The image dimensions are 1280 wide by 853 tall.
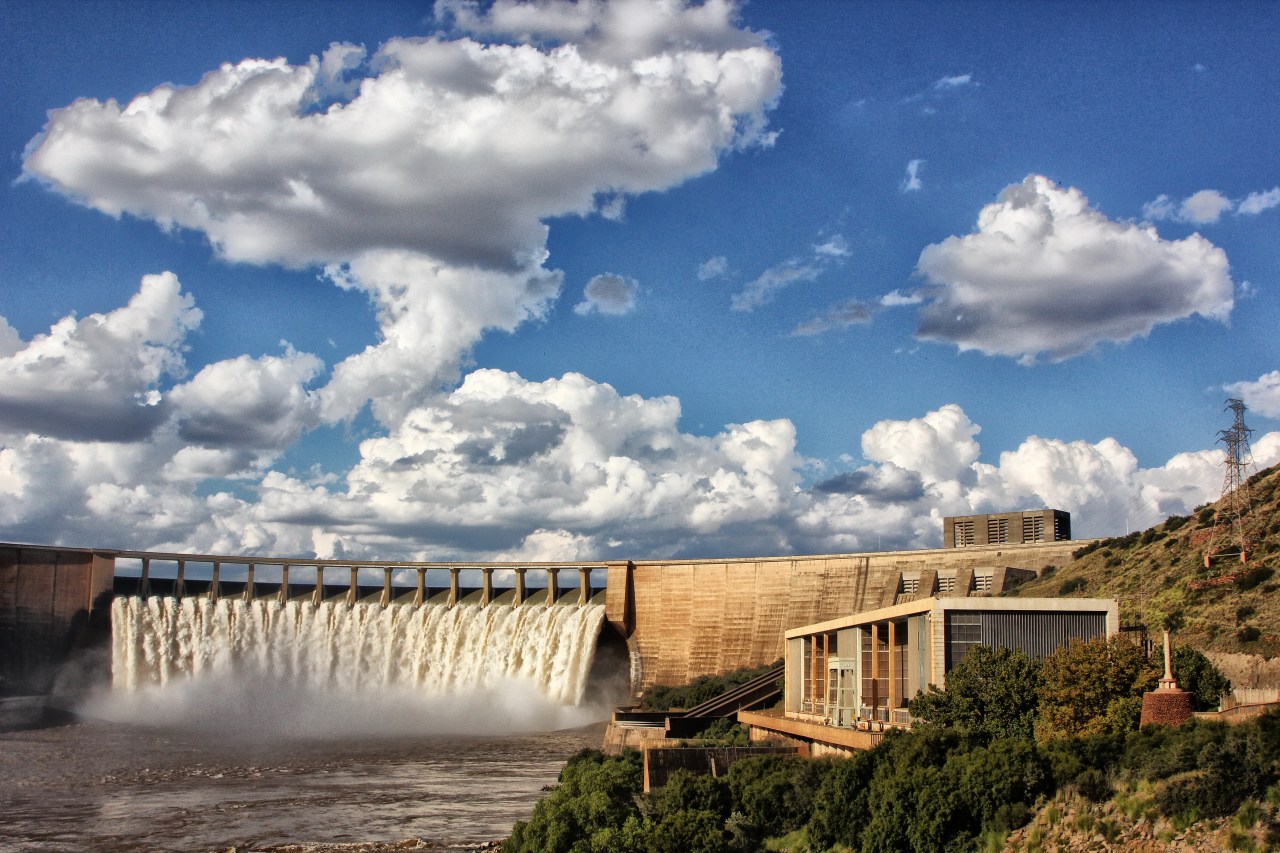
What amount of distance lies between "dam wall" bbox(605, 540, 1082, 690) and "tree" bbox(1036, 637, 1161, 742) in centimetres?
3971

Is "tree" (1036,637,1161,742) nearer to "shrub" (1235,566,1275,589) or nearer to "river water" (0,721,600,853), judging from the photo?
"river water" (0,721,600,853)

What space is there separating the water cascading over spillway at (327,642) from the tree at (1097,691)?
60968 millimetres

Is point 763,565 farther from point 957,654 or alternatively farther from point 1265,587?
point 957,654

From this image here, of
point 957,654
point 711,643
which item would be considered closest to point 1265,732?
point 957,654

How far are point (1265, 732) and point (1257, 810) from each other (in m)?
1.41

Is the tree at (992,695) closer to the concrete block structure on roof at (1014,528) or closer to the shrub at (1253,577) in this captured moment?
the shrub at (1253,577)

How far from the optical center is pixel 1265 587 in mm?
51156

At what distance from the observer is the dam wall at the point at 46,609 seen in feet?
293

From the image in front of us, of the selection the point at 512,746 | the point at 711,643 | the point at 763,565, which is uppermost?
the point at 763,565

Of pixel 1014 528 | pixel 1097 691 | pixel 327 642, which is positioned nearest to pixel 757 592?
pixel 1014 528

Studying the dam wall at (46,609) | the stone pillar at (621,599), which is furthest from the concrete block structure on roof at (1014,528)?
the dam wall at (46,609)

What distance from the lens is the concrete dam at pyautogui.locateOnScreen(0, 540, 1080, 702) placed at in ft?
252

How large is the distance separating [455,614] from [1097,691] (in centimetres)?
7108

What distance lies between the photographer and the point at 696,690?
235ft
